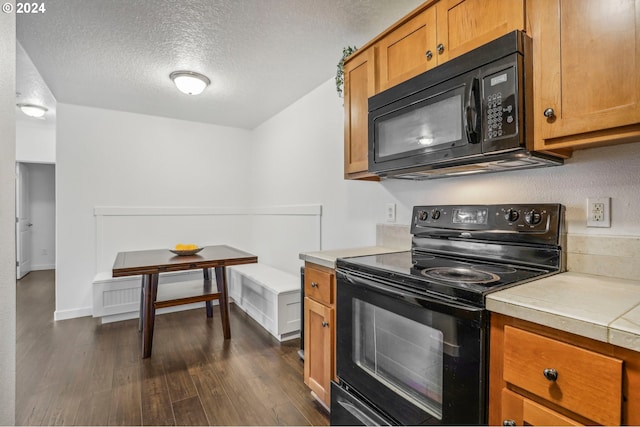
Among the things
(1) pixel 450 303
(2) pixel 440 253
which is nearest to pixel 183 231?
(2) pixel 440 253

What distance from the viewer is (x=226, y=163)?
14.3 feet

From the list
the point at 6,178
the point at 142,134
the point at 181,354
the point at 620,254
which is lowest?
the point at 181,354

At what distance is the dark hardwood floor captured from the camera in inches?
71.8

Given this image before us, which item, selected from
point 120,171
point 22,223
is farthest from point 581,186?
point 22,223

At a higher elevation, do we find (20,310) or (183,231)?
(183,231)

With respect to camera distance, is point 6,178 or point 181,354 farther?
point 181,354

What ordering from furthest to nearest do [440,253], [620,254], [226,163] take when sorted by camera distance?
1. [226,163]
2. [440,253]
3. [620,254]

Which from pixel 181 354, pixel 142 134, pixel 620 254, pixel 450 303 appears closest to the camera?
pixel 450 303

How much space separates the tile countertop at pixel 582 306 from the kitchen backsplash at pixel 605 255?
0.16ft

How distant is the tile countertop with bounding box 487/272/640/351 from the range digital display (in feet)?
1.46

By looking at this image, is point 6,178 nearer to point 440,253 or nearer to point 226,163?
point 440,253

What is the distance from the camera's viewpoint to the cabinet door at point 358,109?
184 centimetres

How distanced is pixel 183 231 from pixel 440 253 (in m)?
3.39

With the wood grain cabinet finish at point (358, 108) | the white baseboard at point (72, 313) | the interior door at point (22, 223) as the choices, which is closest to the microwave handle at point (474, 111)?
the wood grain cabinet finish at point (358, 108)
